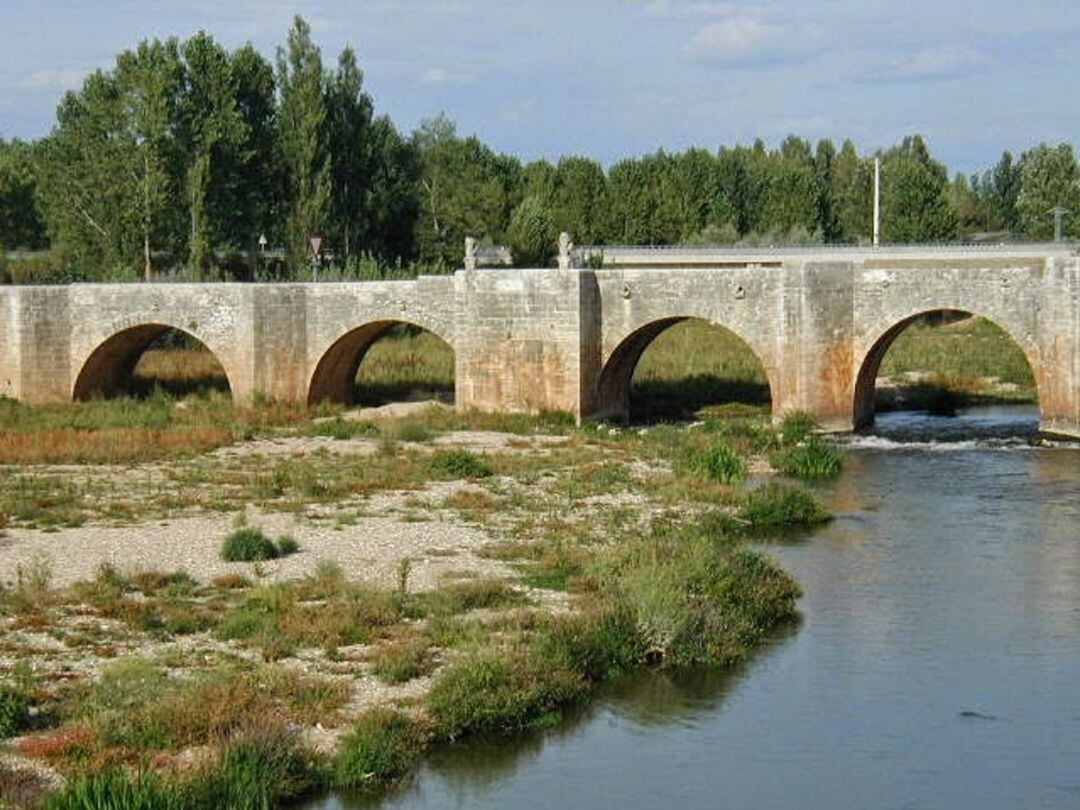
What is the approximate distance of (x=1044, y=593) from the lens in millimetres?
21172

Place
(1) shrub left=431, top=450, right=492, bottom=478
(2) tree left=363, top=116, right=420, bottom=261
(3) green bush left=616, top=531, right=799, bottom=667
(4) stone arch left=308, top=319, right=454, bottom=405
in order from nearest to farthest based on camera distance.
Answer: (3) green bush left=616, top=531, right=799, bottom=667 → (1) shrub left=431, top=450, right=492, bottom=478 → (4) stone arch left=308, top=319, right=454, bottom=405 → (2) tree left=363, top=116, right=420, bottom=261

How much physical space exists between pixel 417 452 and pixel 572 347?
19.9 feet

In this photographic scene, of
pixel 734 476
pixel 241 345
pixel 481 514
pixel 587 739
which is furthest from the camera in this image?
pixel 241 345

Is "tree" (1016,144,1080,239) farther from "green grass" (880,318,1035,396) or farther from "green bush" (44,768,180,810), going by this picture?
"green bush" (44,768,180,810)

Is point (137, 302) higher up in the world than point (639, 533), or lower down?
higher up

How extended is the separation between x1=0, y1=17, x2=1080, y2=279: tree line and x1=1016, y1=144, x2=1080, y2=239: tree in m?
0.10

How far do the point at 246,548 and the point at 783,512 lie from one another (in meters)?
8.83

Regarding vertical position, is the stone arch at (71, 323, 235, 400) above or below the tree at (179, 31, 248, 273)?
below

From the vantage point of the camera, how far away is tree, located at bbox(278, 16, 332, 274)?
171 ft

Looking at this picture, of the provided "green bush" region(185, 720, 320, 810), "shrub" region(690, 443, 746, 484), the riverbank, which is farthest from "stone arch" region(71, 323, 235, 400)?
"green bush" region(185, 720, 320, 810)

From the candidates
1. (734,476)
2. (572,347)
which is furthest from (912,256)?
(734,476)

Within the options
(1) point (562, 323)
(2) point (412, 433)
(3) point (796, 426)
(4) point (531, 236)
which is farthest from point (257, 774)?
(4) point (531, 236)

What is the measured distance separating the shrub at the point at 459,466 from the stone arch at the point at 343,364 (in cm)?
869

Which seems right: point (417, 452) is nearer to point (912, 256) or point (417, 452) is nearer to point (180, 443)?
point (180, 443)
